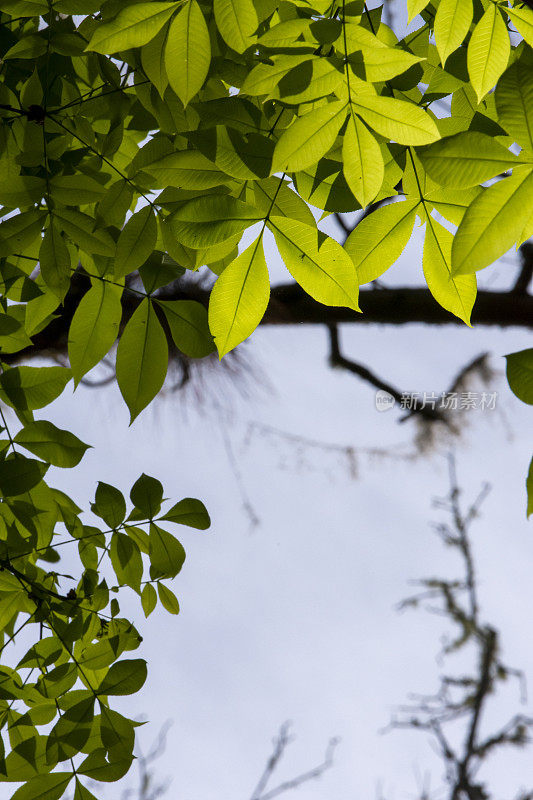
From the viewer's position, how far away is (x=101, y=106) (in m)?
0.43

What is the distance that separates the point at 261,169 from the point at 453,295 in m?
0.12

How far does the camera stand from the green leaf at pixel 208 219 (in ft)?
1.06

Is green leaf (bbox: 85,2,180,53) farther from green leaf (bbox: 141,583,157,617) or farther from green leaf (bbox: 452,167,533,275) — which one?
green leaf (bbox: 141,583,157,617)

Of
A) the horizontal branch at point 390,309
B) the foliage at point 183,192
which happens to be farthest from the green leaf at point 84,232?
the horizontal branch at point 390,309

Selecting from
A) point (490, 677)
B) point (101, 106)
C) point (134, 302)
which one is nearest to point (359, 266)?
point (101, 106)

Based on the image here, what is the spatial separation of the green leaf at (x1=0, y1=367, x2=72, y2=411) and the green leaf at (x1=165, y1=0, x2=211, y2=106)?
22 centimetres

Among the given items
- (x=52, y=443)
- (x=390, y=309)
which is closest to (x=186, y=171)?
(x=52, y=443)

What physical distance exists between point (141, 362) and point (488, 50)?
0.82ft

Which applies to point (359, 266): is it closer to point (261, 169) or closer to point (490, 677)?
point (261, 169)

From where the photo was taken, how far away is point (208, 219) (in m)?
0.32

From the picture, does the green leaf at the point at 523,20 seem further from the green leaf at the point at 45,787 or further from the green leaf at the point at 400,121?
the green leaf at the point at 45,787

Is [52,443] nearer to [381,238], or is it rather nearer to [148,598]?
[148,598]

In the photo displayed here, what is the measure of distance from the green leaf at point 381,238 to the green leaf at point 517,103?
91 mm

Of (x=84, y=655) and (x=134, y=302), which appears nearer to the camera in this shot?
(x=84, y=655)
